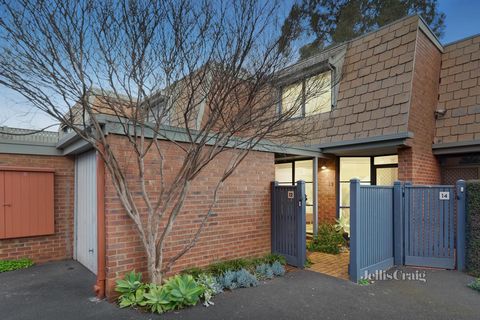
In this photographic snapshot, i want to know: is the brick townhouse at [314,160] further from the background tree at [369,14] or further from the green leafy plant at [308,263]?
the background tree at [369,14]

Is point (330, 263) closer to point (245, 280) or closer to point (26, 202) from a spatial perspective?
point (245, 280)

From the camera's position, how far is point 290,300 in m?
4.56

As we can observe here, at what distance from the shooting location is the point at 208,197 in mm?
5746

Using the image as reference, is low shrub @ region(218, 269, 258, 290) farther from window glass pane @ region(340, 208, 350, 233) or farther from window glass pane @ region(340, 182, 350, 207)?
window glass pane @ region(340, 182, 350, 207)

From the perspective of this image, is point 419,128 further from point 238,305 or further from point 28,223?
point 28,223

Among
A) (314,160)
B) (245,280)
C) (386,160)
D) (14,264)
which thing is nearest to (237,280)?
(245,280)

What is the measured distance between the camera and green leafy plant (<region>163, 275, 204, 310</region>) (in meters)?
4.18

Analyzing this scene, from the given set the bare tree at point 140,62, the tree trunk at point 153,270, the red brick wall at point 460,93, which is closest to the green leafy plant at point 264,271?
the bare tree at point 140,62

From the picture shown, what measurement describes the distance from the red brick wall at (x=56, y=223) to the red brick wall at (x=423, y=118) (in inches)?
318

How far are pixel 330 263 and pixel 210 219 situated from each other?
2928 mm

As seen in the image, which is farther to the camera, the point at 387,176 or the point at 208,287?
the point at 387,176

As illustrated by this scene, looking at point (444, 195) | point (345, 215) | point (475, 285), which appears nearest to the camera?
point (475, 285)

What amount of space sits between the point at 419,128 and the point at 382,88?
1.37 meters

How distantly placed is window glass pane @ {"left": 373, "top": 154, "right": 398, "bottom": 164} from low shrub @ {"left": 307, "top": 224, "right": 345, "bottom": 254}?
2381mm
